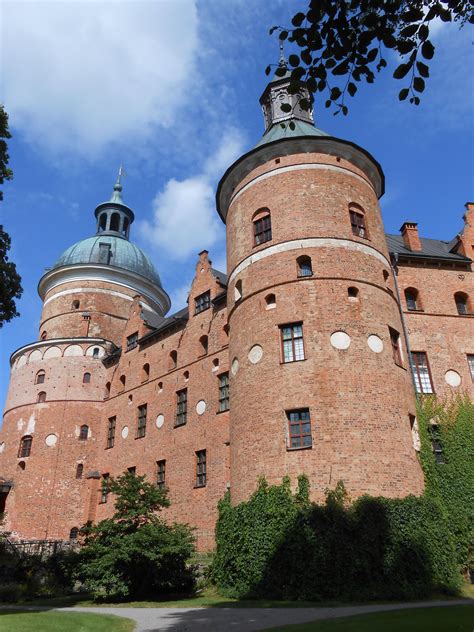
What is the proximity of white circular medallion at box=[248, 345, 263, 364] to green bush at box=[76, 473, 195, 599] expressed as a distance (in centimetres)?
584

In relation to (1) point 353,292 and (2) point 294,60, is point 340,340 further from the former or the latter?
(2) point 294,60

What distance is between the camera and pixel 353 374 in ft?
59.1

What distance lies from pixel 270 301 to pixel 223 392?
664 centimetres

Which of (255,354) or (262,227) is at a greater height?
(262,227)

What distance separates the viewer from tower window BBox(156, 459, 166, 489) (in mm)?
26984

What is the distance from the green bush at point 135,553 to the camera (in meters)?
16.5

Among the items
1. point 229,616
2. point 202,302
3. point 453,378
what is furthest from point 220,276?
point 229,616

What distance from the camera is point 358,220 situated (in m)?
22.1

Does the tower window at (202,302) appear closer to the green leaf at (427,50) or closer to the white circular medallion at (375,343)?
the white circular medallion at (375,343)

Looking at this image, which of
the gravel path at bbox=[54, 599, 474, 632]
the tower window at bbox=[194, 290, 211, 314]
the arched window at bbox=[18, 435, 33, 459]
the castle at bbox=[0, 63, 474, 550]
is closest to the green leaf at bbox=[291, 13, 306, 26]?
the gravel path at bbox=[54, 599, 474, 632]

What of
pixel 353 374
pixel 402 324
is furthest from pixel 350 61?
pixel 402 324

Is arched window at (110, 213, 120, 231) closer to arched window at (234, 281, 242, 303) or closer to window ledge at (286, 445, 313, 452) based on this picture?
arched window at (234, 281, 242, 303)

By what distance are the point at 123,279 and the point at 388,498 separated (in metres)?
30.4

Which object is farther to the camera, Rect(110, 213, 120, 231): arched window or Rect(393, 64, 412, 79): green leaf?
Rect(110, 213, 120, 231): arched window
